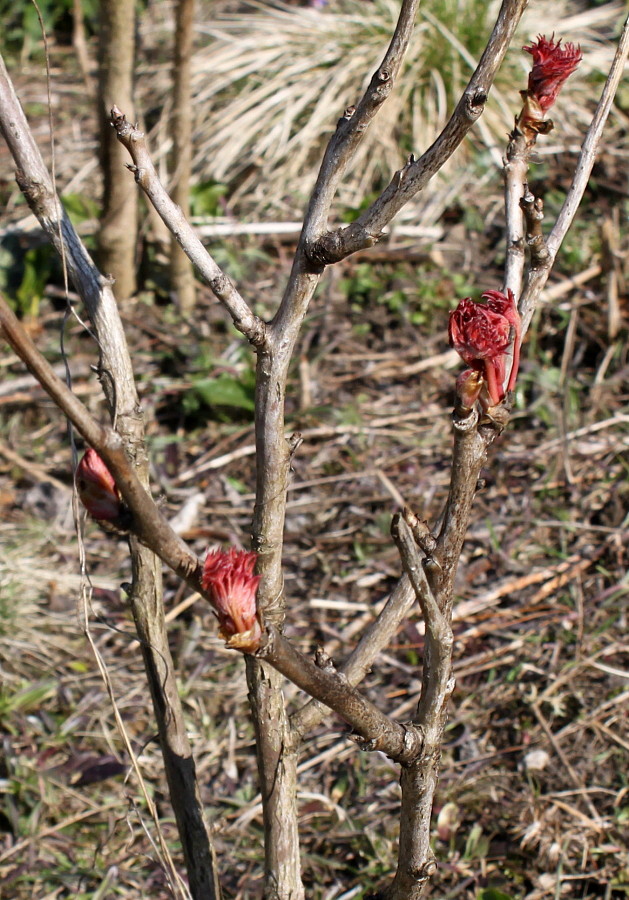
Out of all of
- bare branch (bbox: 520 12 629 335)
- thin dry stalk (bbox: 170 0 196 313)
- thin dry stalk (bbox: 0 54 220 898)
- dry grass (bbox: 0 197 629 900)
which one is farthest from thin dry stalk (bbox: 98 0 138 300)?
bare branch (bbox: 520 12 629 335)

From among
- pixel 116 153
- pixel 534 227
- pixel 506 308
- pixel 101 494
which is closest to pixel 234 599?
pixel 101 494

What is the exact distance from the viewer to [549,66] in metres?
1.12

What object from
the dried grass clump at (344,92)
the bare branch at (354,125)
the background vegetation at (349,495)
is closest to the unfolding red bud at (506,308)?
the bare branch at (354,125)

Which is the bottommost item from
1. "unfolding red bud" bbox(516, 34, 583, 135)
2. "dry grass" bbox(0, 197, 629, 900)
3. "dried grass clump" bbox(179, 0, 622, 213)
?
"dry grass" bbox(0, 197, 629, 900)

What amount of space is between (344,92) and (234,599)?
4.35m

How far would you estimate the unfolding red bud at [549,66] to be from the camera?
1119 mm

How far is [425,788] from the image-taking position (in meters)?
1.22

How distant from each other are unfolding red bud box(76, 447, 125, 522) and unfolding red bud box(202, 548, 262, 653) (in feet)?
A: 0.37

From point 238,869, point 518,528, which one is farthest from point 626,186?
point 238,869

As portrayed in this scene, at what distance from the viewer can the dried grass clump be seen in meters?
4.46

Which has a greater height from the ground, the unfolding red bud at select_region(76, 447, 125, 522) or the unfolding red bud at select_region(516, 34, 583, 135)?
the unfolding red bud at select_region(516, 34, 583, 135)

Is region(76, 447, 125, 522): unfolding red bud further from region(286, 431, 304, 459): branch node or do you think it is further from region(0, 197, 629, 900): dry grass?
region(0, 197, 629, 900): dry grass

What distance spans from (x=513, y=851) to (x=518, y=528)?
3.53ft

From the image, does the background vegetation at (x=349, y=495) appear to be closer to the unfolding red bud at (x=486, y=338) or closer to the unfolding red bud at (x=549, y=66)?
the unfolding red bud at (x=486, y=338)
